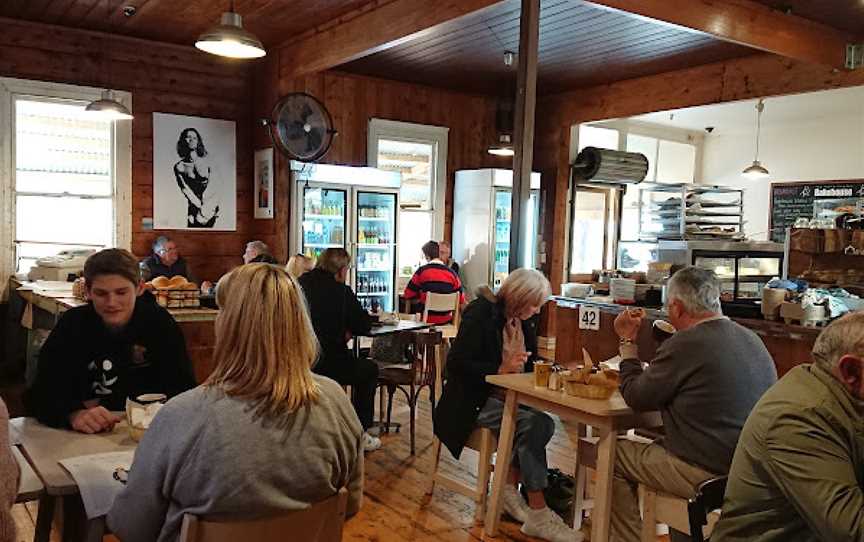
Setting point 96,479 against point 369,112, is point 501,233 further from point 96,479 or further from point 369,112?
point 96,479

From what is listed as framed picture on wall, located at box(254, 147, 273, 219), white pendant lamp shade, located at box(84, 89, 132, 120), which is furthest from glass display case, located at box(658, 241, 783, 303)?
white pendant lamp shade, located at box(84, 89, 132, 120)

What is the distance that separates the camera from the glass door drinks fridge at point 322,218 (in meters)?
7.02

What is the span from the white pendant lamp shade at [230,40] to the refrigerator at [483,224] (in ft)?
13.0

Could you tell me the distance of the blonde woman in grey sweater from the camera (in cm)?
147

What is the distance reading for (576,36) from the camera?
611 cm

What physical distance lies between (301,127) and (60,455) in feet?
17.5

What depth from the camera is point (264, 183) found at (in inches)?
284

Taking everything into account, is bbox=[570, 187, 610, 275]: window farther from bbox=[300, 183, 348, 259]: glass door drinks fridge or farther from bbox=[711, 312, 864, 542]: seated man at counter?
bbox=[711, 312, 864, 542]: seated man at counter

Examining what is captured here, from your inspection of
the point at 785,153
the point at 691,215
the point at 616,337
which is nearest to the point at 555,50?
the point at 616,337

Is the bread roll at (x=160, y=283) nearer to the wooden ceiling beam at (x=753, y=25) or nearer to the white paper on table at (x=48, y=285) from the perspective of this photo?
the white paper on table at (x=48, y=285)

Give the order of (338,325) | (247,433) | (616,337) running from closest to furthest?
1. (247,433)
2. (338,325)
3. (616,337)

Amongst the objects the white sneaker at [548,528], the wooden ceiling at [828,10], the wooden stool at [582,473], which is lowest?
the white sneaker at [548,528]

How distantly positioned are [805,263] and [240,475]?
4.68 meters

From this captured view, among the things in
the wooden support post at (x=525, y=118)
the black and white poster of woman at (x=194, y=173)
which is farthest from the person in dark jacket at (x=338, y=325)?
the black and white poster of woman at (x=194, y=173)
